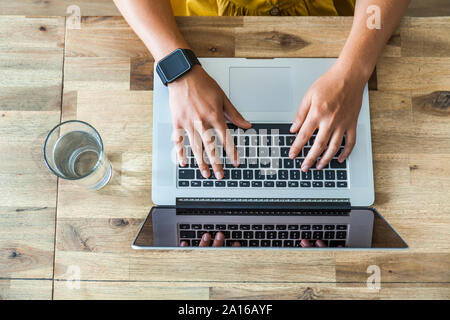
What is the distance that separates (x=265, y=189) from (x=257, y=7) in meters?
0.49

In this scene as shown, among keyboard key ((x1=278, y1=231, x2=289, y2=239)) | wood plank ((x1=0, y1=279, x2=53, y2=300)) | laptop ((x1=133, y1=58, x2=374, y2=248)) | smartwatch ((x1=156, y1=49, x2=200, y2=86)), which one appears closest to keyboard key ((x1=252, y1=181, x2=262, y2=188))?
laptop ((x1=133, y1=58, x2=374, y2=248))

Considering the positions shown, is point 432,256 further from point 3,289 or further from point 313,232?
point 3,289

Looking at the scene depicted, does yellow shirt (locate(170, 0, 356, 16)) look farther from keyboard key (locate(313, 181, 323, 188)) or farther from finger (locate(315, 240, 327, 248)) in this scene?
finger (locate(315, 240, 327, 248))

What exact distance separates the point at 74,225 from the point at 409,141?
2.34 ft

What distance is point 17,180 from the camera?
0.69 m

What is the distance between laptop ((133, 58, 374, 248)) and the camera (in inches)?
25.4

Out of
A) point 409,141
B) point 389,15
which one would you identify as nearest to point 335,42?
point 389,15

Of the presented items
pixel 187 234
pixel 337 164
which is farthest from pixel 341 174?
pixel 187 234

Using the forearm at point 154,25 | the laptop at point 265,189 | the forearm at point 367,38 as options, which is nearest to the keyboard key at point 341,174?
the laptop at point 265,189

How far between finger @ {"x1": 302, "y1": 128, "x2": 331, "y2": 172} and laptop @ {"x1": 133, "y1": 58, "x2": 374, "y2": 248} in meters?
0.02

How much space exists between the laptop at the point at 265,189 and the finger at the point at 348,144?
1cm

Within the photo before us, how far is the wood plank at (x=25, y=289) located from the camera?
64 centimetres

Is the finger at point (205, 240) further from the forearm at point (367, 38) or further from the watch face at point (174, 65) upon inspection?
the forearm at point (367, 38)

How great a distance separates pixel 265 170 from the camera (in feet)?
2.21
